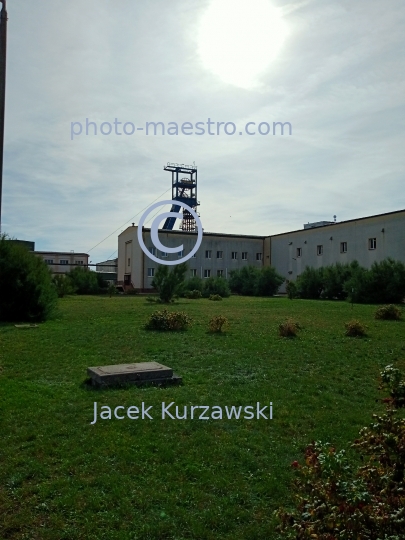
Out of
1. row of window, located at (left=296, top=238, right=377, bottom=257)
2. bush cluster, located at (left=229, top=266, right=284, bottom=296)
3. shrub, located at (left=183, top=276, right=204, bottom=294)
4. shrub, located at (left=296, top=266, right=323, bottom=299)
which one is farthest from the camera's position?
bush cluster, located at (left=229, top=266, right=284, bottom=296)

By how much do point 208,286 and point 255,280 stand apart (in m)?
8.00

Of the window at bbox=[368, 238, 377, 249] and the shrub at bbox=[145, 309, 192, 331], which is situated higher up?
the window at bbox=[368, 238, 377, 249]

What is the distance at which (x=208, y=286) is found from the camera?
36500 mm

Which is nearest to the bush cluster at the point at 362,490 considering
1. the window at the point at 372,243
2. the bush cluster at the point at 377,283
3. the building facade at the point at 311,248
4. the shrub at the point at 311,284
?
the building facade at the point at 311,248

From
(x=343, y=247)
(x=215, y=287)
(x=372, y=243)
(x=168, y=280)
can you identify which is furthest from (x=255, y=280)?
(x=168, y=280)

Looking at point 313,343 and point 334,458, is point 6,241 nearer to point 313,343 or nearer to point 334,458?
point 313,343

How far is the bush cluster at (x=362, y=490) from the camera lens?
2191mm

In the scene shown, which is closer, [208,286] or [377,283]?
[377,283]

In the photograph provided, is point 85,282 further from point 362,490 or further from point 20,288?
point 362,490

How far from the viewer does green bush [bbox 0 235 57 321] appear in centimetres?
1756

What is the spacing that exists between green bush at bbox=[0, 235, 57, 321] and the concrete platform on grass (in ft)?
37.4

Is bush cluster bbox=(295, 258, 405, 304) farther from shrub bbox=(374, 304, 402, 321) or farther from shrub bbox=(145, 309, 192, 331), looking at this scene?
shrub bbox=(145, 309, 192, 331)

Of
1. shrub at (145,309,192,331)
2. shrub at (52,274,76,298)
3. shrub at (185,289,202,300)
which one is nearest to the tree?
shrub at (185,289,202,300)

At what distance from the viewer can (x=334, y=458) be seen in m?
2.44
